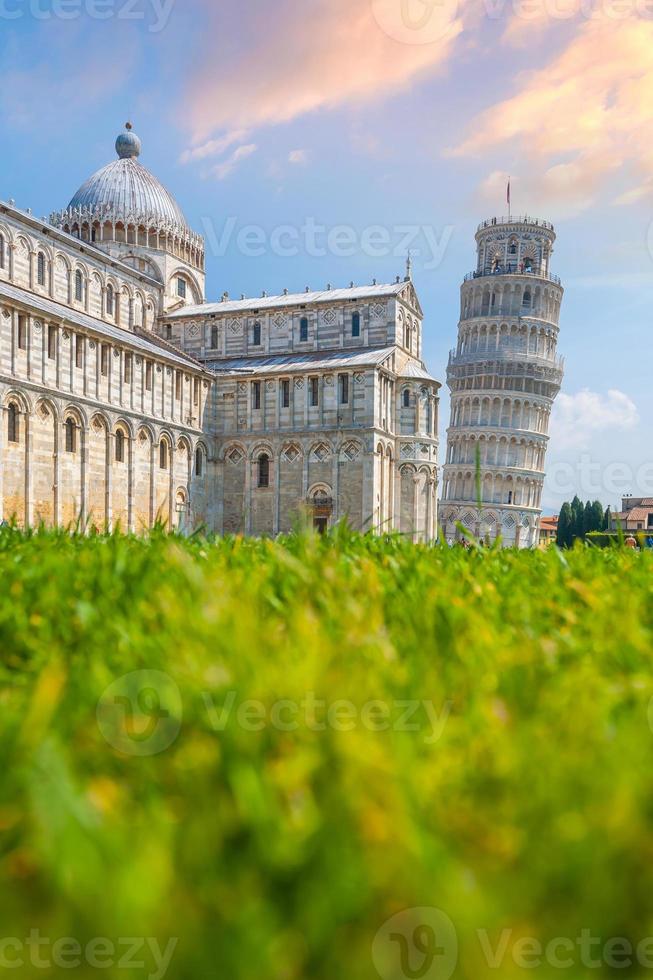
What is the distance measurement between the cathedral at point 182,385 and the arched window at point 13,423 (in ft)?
0.18

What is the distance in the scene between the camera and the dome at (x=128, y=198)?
4762 centimetres

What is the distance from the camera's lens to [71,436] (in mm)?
34562

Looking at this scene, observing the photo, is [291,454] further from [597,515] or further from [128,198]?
[597,515]

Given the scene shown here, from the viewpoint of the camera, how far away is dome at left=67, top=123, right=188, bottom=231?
4762 centimetres

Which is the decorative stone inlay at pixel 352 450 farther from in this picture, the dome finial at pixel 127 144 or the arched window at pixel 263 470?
the dome finial at pixel 127 144

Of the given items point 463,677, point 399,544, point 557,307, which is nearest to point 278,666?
point 463,677

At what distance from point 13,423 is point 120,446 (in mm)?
6587

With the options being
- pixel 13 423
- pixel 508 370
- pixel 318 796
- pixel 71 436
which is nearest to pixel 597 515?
pixel 508 370

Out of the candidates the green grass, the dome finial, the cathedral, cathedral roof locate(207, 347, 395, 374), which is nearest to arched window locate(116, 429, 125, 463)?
the cathedral

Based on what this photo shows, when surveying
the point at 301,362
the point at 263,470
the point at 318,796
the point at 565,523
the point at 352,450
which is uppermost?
the point at 301,362

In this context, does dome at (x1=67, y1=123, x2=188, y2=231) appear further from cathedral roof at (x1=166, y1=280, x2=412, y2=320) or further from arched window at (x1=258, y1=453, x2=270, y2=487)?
arched window at (x1=258, y1=453, x2=270, y2=487)

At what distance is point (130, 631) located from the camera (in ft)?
7.46

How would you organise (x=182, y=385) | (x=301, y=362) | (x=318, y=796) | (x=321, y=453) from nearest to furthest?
(x=318, y=796) → (x=182, y=385) → (x=321, y=453) → (x=301, y=362)

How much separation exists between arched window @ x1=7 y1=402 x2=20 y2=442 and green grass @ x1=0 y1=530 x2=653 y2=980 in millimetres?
31205
